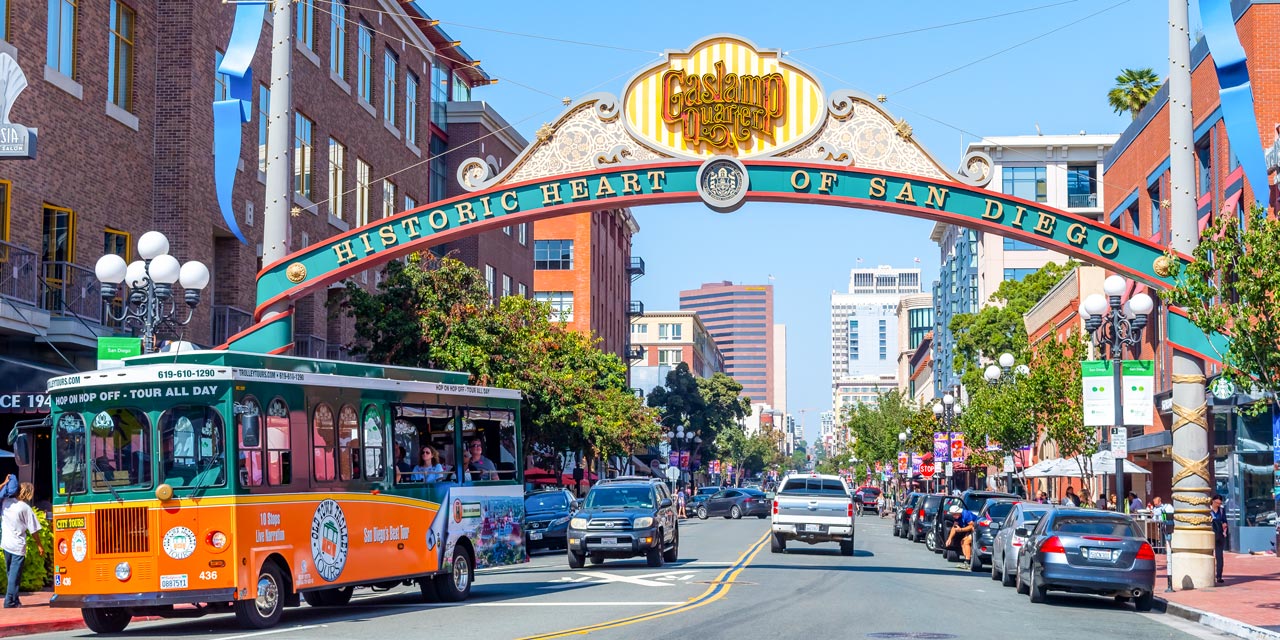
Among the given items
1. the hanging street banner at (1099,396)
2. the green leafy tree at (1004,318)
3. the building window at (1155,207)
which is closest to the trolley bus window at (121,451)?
the hanging street banner at (1099,396)

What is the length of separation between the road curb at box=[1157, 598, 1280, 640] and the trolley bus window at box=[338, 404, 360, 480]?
11.5m

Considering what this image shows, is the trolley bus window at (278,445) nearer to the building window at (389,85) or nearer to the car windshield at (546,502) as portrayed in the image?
the car windshield at (546,502)

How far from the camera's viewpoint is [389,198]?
5112cm

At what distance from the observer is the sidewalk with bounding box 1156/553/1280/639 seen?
18094 millimetres

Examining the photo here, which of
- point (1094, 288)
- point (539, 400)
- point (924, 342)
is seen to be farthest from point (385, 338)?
point (924, 342)

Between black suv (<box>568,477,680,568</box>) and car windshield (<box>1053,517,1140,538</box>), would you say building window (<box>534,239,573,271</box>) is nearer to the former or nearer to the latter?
black suv (<box>568,477,680,568</box>)

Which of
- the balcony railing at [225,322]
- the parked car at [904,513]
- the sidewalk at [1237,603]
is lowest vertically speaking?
the parked car at [904,513]

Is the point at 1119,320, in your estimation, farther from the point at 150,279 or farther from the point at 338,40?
the point at 338,40

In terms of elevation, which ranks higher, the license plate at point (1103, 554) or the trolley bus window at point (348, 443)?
the trolley bus window at point (348, 443)

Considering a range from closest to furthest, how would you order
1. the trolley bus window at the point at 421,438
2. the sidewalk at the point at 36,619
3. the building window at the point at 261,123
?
the sidewalk at the point at 36,619 < the trolley bus window at the point at 421,438 < the building window at the point at 261,123

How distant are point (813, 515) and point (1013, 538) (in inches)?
381

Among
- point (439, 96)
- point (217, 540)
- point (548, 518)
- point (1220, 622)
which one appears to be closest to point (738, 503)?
point (439, 96)

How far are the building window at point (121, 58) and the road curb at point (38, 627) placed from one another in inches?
621

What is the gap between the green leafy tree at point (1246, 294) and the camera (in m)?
19.0
